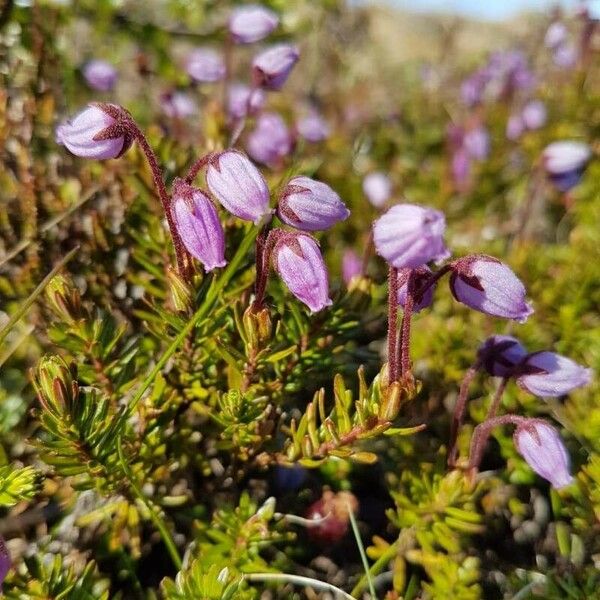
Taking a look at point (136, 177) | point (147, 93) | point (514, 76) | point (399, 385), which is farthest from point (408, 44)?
point (399, 385)

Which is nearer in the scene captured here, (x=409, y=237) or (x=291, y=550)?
(x=409, y=237)

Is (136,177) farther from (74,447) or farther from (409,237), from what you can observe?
(409,237)

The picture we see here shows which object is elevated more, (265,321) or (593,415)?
(265,321)

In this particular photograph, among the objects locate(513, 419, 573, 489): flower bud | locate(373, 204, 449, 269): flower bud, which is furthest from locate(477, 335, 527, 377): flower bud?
locate(373, 204, 449, 269): flower bud

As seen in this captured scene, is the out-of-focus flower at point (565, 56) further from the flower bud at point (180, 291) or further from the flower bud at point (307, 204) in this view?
the flower bud at point (180, 291)

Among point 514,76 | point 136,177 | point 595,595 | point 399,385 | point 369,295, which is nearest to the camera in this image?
point 399,385

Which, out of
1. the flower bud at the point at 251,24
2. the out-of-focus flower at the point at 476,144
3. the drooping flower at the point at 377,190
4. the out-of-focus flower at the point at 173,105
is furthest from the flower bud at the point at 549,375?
the out-of-focus flower at the point at 476,144
